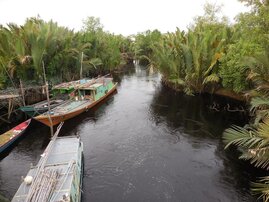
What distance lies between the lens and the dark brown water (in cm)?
1423

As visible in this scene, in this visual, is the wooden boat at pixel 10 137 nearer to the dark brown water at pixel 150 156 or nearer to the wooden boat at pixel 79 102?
the dark brown water at pixel 150 156

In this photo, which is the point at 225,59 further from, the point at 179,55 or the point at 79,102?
the point at 79,102

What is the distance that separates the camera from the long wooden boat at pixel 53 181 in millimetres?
10706

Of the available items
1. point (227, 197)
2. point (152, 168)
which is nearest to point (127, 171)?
point (152, 168)

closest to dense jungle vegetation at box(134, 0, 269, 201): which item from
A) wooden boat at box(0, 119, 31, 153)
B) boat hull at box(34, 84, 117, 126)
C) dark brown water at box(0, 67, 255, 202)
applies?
dark brown water at box(0, 67, 255, 202)

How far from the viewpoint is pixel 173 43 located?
35.1m

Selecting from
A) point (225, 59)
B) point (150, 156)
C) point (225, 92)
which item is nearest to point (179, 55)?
point (225, 92)

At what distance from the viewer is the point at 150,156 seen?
18.1 metres

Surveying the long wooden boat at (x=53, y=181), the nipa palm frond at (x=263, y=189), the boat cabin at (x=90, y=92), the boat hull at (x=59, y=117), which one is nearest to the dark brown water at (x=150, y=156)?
Answer: the boat hull at (x=59, y=117)

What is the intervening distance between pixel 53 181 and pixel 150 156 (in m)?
7.98

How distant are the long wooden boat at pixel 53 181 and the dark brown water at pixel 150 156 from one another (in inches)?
80.4

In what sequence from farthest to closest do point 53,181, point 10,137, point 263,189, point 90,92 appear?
point 90,92
point 10,137
point 53,181
point 263,189

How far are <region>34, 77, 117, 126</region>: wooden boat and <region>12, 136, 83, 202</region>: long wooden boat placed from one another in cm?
785

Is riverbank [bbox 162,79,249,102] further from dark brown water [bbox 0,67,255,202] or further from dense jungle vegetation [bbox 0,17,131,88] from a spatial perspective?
dense jungle vegetation [bbox 0,17,131,88]
